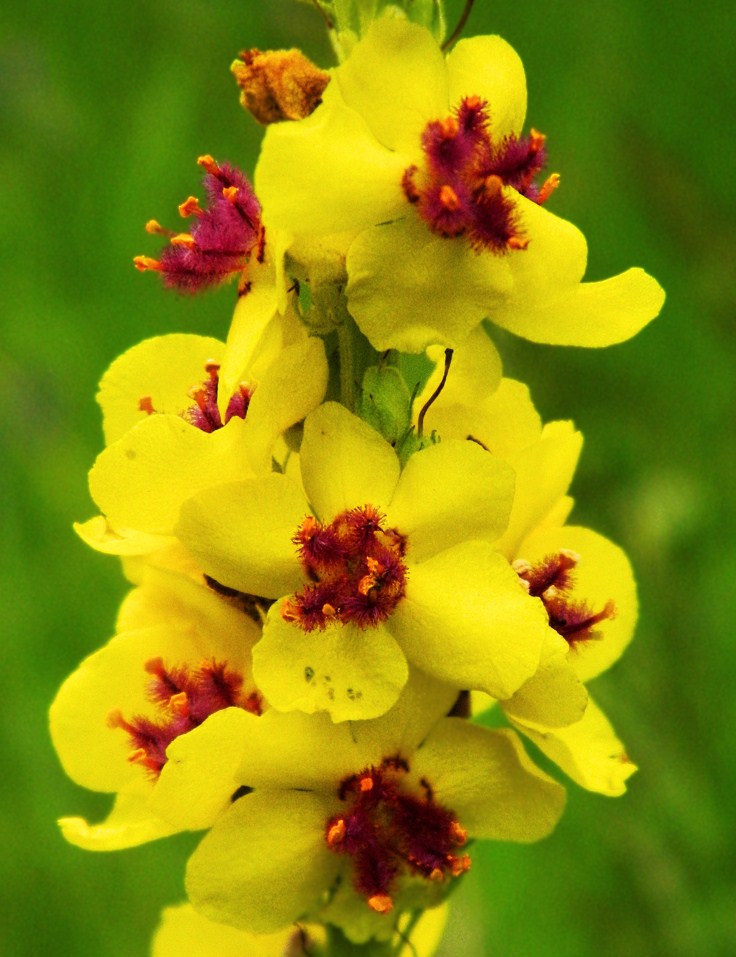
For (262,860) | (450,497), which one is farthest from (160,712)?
(450,497)

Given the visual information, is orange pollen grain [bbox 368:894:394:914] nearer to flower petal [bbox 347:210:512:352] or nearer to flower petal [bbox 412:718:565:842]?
flower petal [bbox 412:718:565:842]

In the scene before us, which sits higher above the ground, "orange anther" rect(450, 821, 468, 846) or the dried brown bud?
the dried brown bud

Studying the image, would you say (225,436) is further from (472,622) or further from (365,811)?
(365,811)

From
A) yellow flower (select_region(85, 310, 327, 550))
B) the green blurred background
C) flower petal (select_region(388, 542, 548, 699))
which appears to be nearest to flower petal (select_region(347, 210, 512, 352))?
yellow flower (select_region(85, 310, 327, 550))

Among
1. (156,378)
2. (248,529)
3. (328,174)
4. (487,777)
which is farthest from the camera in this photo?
(156,378)

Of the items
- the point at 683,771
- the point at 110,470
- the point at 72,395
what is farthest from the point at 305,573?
the point at 72,395

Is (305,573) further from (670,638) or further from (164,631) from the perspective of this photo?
(670,638)

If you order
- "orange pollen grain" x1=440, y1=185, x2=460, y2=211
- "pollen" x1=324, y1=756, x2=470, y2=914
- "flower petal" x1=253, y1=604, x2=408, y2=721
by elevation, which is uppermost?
"orange pollen grain" x1=440, y1=185, x2=460, y2=211
